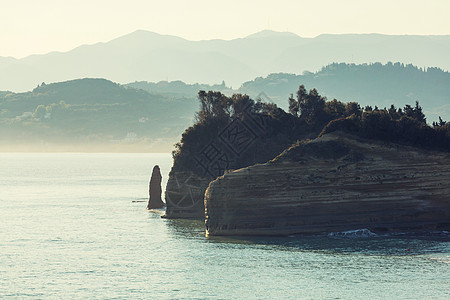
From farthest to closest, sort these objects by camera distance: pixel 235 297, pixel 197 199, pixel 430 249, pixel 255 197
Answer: pixel 197 199 < pixel 255 197 < pixel 430 249 < pixel 235 297

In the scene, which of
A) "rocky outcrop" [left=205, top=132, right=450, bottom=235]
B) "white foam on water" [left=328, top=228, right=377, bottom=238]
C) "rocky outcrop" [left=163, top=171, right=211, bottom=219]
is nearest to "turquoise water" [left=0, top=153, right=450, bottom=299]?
"white foam on water" [left=328, top=228, right=377, bottom=238]

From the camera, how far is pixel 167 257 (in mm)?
78812

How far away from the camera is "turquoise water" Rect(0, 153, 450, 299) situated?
6234 cm

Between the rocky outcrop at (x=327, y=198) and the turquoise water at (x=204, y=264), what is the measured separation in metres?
2.36

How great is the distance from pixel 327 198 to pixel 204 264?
1934cm

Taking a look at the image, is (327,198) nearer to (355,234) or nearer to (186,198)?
(355,234)

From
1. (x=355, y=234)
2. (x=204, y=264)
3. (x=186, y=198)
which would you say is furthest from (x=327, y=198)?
(x=186, y=198)

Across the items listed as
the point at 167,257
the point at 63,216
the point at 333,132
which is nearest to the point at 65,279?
the point at 167,257

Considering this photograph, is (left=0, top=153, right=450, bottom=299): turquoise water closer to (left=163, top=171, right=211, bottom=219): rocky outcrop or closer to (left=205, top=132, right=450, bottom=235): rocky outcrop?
(left=205, top=132, right=450, bottom=235): rocky outcrop

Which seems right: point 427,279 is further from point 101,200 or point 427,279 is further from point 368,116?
point 101,200

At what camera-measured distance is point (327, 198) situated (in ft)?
287

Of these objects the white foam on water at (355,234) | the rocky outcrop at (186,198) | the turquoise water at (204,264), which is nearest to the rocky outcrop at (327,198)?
the white foam on water at (355,234)

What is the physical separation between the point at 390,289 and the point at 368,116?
40.0 metres

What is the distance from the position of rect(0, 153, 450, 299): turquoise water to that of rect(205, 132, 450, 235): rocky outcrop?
2.36 m
